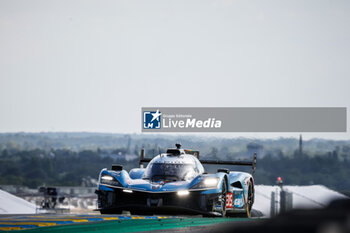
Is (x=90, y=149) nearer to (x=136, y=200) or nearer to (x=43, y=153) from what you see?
(x=43, y=153)

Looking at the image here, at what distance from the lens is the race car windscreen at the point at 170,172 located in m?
18.6

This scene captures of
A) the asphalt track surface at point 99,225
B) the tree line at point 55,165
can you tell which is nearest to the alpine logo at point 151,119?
the tree line at point 55,165

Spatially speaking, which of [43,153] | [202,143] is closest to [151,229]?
[202,143]

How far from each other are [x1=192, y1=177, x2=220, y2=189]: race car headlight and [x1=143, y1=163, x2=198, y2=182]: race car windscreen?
49.1 inches

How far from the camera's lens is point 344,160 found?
58.3 m

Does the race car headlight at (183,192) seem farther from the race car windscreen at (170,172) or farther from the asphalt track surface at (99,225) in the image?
the asphalt track surface at (99,225)

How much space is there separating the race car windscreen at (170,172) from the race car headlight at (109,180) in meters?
1.40

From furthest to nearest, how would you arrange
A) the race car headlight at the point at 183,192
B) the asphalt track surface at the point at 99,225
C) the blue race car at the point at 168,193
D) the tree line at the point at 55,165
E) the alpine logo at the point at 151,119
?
the tree line at the point at 55,165 < the alpine logo at the point at 151,119 < the race car headlight at the point at 183,192 < the blue race car at the point at 168,193 < the asphalt track surface at the point at 99,225

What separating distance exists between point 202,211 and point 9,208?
1957 cm

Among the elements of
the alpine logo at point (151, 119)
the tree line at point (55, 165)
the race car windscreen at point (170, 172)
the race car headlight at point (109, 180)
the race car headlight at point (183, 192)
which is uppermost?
the alpine logo at point (151, 119)

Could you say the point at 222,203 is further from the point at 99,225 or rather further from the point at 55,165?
the point at 55,165

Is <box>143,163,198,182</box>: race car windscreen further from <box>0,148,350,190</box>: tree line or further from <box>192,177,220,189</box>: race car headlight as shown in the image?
<box>0,148,350,190</box>: tree line

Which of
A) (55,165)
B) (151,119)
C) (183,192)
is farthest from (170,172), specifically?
(55,165)

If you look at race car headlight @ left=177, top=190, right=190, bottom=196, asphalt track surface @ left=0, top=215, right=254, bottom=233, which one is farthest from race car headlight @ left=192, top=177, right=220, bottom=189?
asphalt track surface @ left=0, top=215, right=254, bottom=233
